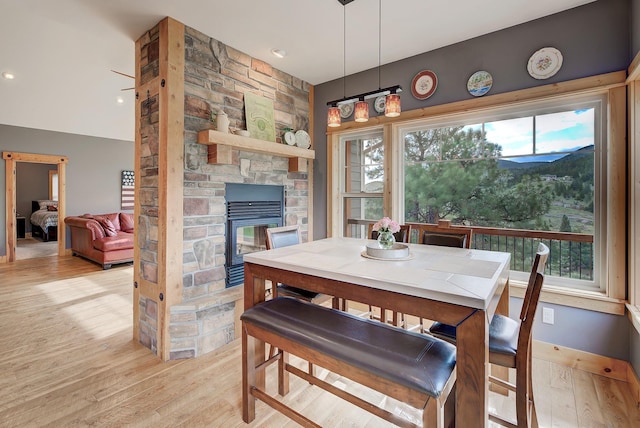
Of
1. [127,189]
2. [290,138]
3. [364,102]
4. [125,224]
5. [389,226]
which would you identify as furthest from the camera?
[127,189]

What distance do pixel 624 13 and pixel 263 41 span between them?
2822 millimetres

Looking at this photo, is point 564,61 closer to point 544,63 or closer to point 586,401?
point 544,63

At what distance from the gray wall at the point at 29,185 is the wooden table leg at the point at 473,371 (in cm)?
1222

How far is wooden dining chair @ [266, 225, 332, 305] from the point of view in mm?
2273

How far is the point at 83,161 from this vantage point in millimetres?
6867

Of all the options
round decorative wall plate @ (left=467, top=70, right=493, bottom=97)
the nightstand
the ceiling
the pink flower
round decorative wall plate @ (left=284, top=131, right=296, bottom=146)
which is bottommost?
the nightstand

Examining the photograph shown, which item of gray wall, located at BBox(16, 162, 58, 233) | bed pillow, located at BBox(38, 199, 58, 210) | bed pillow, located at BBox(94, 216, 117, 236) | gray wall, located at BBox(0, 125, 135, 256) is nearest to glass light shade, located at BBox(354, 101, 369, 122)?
bed pillow, located at BBox(94, 216, 117, 236)

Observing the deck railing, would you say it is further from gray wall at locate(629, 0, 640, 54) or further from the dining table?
gray wall at locate(629, 0, 640, 54)

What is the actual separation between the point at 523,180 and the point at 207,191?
2839mm

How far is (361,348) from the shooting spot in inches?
52.0

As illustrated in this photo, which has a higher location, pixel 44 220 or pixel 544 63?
pixel 544 63

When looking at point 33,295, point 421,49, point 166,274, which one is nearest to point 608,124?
point 421,49

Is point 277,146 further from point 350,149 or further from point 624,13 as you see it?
point 624,13

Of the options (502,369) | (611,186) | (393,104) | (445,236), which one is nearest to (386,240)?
(445,236)
